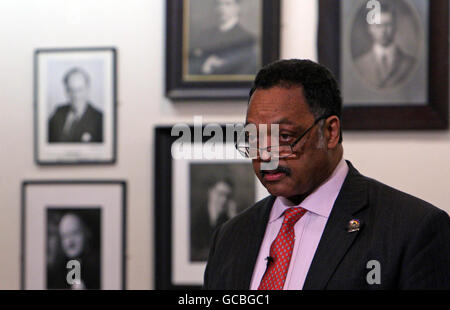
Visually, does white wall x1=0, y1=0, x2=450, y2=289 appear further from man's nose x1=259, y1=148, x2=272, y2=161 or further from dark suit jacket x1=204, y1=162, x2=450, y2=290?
man's nose x1=259, y1=148, x2=272, y2=161

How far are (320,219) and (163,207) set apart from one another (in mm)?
1448

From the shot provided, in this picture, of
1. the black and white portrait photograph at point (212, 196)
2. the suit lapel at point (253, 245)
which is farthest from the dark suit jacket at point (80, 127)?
the suit lapel at point (253, 245)

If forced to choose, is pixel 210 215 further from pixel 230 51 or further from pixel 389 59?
pixel 389 59

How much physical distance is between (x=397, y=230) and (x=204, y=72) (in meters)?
1.66

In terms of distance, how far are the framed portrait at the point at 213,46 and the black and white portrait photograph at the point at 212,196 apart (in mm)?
348

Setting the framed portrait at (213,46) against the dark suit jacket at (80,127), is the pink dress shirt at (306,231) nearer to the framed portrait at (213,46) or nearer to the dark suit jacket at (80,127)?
the framed portrait at (213,46)

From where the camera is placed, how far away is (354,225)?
1.87 meters

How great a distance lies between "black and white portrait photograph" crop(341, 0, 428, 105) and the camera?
3.12 metres

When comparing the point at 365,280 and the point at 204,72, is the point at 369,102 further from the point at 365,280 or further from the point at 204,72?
the point at 365,280

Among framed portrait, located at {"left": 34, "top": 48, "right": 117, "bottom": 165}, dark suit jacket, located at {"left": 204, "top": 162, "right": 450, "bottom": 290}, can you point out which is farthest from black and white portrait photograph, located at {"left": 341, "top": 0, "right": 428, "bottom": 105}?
dark suit jacket, located at {"left": 204, "top": 162, "right": 450, "bottom": 290}

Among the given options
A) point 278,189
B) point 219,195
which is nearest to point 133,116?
point 219,195

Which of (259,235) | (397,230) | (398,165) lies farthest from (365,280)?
(398,165)

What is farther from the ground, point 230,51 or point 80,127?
point 230,51

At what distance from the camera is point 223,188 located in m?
3.28
